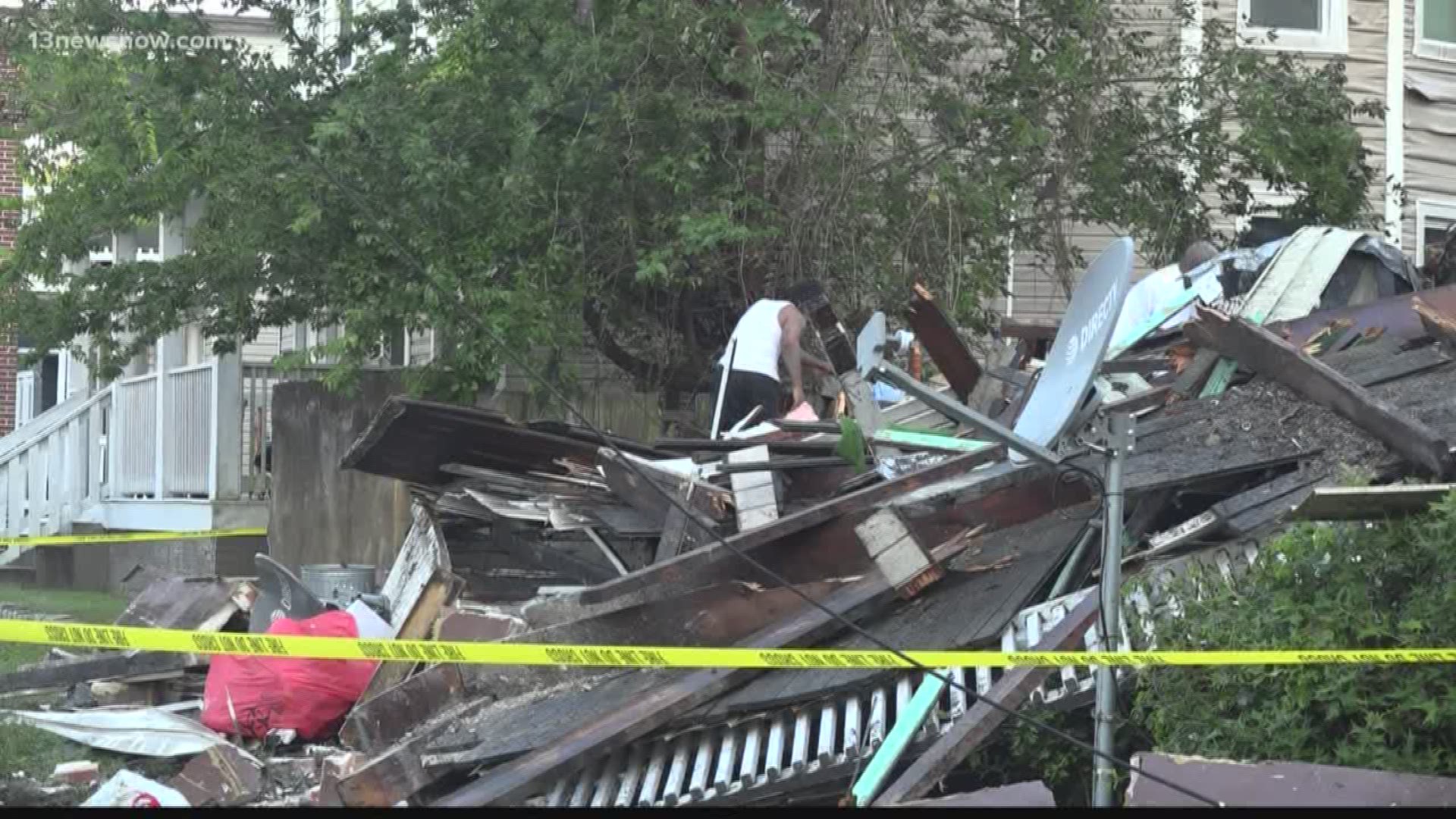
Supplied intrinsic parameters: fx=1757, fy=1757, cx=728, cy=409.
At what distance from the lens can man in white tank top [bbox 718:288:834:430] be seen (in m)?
10.7

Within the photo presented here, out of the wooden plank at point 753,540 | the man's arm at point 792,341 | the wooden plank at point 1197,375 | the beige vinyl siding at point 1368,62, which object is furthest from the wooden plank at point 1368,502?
the beige vinyl siding at point 1368,62

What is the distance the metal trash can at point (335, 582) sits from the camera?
9711 millimetres

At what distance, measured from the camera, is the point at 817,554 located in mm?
7566

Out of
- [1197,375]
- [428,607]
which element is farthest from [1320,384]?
[428,607]

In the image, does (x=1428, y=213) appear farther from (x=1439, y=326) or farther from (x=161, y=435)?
(x=161, y=435)

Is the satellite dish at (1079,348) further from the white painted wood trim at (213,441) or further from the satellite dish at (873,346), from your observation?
the white painted wood trim at (213,441)

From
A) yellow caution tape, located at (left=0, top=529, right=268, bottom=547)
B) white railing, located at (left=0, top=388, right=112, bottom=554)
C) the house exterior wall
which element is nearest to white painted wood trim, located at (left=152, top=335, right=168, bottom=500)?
yellow caution tape, located at (left=0, top=529, right=268, bottom=547)

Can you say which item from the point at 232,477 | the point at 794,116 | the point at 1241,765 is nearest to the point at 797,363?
the point at 794,116

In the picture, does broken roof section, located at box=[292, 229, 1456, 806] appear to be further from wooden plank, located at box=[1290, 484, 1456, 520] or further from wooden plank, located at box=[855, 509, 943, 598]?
wooden plank, located at box=[1290, 484, 1456, 520]

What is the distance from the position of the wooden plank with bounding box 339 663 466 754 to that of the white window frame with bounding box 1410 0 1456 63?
13.4 m

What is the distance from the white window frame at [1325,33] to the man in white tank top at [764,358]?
26.5 ft

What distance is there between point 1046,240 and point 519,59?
4.23 meters

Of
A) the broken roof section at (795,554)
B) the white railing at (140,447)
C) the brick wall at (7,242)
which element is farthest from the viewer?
the brick wall at (7,242)

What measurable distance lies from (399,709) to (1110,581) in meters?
3.38
